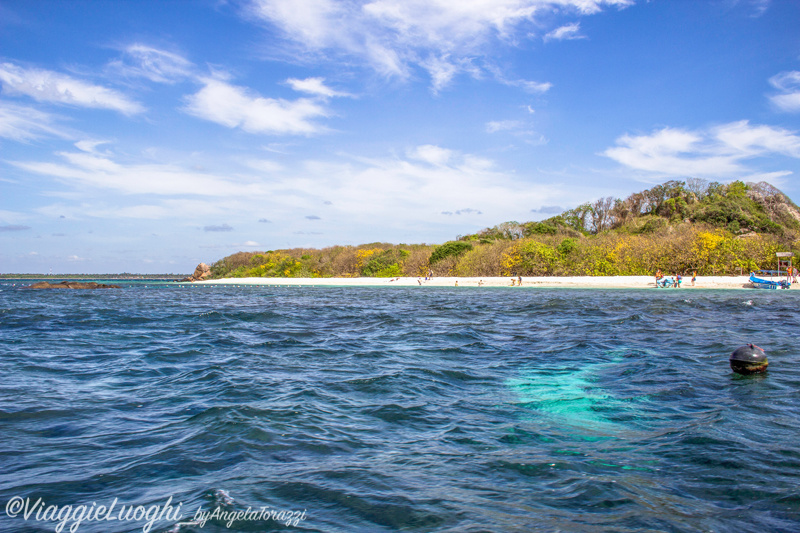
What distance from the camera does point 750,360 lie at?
8.79 m

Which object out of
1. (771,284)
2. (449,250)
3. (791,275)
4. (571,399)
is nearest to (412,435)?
(571,399)

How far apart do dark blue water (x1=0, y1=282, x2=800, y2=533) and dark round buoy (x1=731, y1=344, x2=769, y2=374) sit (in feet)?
0.73

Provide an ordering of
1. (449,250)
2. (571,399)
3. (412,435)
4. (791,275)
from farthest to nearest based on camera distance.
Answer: (449,250) → (791,275) → (571,399) → (412,435)

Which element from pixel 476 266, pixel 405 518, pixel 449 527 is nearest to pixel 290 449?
pixel 405 518

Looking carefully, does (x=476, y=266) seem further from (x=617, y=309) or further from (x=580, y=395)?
(x=580, y=395)

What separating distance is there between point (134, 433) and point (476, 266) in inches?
2310

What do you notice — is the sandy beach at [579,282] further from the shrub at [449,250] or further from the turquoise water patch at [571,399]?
the turquoise water patch at [571,399]

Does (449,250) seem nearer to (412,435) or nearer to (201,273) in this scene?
(201,273)

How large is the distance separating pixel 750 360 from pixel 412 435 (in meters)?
7.20

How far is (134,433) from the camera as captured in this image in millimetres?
5867

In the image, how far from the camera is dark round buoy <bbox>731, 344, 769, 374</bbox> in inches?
346

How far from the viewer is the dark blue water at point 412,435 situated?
3906 mm

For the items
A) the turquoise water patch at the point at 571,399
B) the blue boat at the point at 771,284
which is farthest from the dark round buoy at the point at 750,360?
the blue boat at the point at 771,284

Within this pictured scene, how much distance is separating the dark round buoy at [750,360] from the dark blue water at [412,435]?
221mm
